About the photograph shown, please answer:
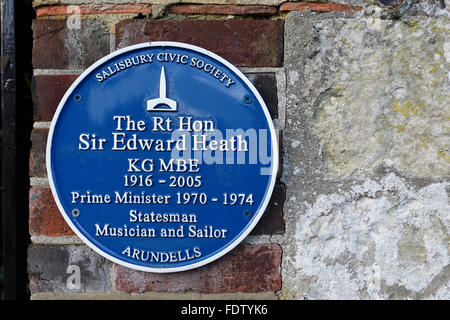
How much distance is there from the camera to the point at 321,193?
4.16ft

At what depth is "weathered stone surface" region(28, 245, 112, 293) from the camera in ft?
4.18

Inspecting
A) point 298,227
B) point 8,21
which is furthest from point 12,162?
point 298,227

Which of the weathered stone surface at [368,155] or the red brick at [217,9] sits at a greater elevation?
the red brick at [217,9]

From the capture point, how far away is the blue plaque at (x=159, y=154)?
1.24 meters

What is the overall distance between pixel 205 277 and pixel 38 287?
51 centimetres

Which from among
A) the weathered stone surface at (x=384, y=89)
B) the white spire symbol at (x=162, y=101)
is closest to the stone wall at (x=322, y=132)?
A: the weathered stone surface at (x=384, y=89)

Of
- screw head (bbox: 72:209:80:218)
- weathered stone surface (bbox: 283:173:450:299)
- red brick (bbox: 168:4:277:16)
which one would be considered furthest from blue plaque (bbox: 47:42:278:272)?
weathered stone surface (bbox: 283:173:450:299)

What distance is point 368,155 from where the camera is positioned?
1262 mm

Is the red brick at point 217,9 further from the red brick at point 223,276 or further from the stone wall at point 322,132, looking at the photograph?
the red brick at point 223,276

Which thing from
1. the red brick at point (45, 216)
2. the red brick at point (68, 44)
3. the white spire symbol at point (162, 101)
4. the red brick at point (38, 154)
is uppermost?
the red brick at point (68, 44)

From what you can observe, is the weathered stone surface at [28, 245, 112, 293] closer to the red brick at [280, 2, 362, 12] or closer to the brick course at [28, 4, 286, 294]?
the brick course at [28, 4, 286, 294]

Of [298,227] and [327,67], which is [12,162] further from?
[327,67]

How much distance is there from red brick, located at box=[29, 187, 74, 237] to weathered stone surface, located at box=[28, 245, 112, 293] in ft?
0.16

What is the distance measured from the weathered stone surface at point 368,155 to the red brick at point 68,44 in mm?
567
